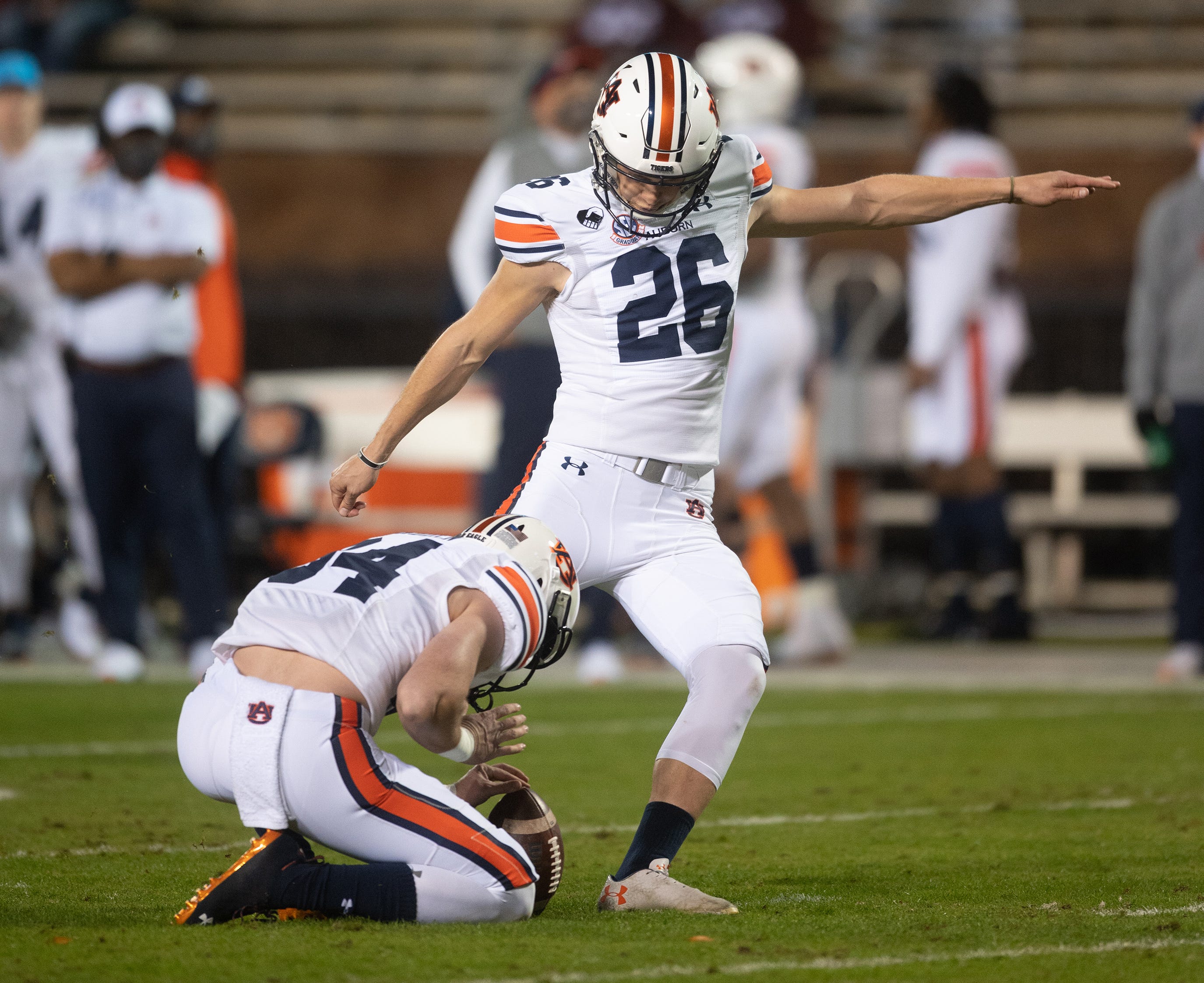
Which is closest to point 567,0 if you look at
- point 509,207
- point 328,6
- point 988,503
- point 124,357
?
point 328,6

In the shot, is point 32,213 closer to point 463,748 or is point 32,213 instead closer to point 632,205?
point 632,205

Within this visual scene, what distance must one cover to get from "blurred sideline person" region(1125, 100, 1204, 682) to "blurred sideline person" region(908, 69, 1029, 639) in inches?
57.0

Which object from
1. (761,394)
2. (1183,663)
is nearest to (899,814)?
(1183,663)

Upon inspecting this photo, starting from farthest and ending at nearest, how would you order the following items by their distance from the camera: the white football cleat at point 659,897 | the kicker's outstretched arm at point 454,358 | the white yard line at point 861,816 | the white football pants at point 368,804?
the white yard line at point 861,816 → the kicker's outstretched arm at point 454,358 → the white football cleat at point 659,897 → the white football pants at point 368,804

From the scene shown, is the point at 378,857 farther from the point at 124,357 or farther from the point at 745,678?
the point at 124,357

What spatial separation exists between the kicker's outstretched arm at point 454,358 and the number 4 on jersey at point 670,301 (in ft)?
0.53

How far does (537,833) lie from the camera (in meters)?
3.99

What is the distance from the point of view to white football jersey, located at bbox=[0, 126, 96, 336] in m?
9.06

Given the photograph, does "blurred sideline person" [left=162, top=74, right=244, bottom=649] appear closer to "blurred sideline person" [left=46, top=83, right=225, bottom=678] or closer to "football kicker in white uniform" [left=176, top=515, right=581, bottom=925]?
"blurred sideline person" [left=46, top=83, right=225, bottom=678]

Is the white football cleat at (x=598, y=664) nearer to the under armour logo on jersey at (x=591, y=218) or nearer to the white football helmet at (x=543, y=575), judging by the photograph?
the under armour logo on jersey at (x=591, y=218)

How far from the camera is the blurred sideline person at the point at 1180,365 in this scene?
8.31 meters

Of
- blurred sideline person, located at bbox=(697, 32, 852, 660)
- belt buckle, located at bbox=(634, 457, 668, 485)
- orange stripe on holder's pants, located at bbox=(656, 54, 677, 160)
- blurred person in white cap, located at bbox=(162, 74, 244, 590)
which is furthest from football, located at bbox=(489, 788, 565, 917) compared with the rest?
blurred person in white cap, located at bbox=(162, 74, 244, 590)

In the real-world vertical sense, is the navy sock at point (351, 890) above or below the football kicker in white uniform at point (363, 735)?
below

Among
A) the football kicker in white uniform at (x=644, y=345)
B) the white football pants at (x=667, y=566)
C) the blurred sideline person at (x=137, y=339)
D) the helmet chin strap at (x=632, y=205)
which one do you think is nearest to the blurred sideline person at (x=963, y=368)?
the blurred sideline person at (x=137, y=339)
